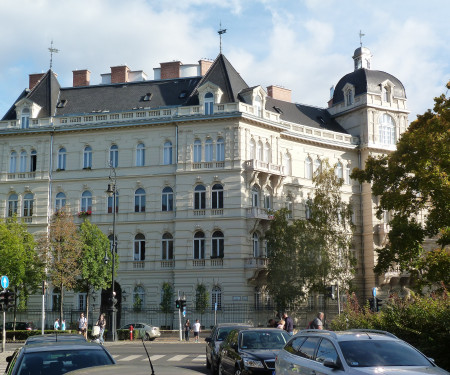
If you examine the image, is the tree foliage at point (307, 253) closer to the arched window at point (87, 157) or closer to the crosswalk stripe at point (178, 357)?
the arched window at point (87, 157)

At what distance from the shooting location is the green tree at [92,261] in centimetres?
4241

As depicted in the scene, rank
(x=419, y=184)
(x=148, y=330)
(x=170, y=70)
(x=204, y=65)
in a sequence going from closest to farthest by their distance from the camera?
(x=419, y=184), (x=148, y=330), (x=170, y=70), (x=204, y=65)

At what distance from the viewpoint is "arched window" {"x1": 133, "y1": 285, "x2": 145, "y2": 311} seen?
1800 inches

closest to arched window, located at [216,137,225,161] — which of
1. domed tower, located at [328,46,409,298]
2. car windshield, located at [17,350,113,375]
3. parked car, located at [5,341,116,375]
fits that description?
domed tower, located at [328,46,409,298]

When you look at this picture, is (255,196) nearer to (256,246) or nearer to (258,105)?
(256,246)

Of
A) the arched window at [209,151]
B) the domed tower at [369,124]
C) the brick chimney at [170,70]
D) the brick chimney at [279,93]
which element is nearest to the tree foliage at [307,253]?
the arched window at [209,151]

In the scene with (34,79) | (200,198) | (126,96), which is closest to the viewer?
(200,198)

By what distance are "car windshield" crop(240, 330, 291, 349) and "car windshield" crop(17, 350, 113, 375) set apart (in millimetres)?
7602

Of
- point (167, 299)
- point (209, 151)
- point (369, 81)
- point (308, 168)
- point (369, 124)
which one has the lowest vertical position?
point (167, 299)

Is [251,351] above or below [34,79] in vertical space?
below

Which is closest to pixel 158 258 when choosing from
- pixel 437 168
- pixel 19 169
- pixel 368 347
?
pixel 19 169

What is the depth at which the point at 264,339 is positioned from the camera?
16812 millimetres

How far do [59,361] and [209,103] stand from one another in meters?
39.4

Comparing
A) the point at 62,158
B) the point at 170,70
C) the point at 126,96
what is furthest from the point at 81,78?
the point at 62,158
